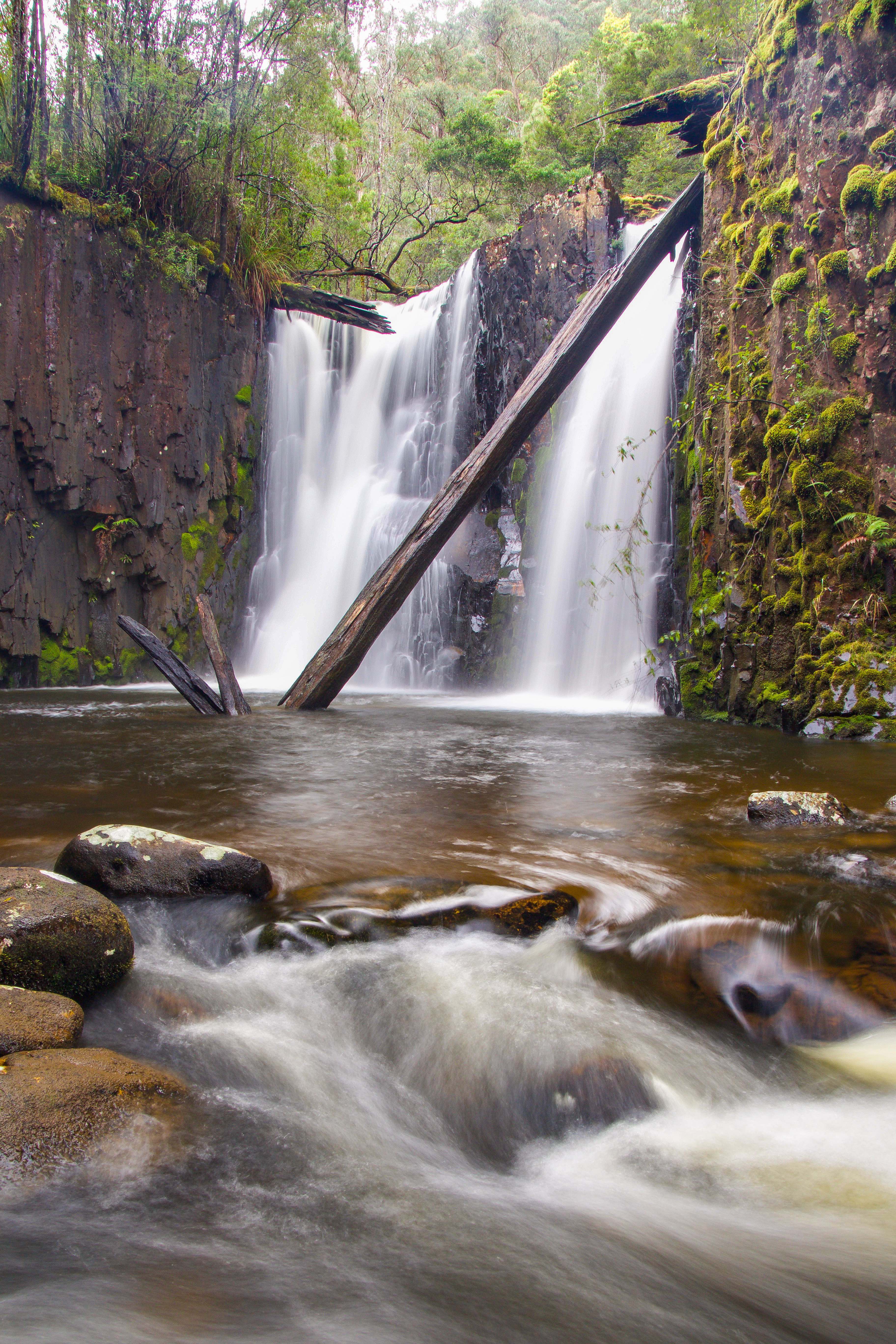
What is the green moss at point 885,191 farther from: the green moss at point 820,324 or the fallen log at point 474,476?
the fallen log at point 474,476

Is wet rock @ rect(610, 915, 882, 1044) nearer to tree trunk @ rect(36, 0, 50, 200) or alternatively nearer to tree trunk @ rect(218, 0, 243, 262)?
tree trunk @ rect(36, 0, 50, 200)

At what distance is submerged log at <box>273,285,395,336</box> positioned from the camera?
1419 cm

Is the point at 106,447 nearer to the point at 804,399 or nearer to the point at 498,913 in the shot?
the point at 804,399

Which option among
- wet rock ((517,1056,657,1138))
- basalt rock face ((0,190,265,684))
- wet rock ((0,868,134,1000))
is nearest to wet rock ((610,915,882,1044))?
wet rock ((517,1056,657,1138))

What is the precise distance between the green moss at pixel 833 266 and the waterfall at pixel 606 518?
10.8 ft

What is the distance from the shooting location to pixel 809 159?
273 inches

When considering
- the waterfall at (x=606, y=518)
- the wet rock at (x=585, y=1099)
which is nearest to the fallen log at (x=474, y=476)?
the waterfall at (x=606, y=518)

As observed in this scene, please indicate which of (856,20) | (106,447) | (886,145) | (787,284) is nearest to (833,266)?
(787,284)

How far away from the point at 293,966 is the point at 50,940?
0.74m

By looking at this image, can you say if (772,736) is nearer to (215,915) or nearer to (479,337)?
(215,915)

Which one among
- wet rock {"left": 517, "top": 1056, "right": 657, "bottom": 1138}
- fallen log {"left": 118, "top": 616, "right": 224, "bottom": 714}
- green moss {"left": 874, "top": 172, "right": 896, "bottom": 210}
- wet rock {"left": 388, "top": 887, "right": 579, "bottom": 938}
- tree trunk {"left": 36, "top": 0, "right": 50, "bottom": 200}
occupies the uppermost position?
tree trunk {"left": 36, "top": 0, "right": 50, "bottom": 200}

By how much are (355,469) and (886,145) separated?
30.1 ft

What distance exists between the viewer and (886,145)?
20.8 feet

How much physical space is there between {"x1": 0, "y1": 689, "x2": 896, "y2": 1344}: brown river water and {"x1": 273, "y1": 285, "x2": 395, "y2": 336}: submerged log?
12058mm
